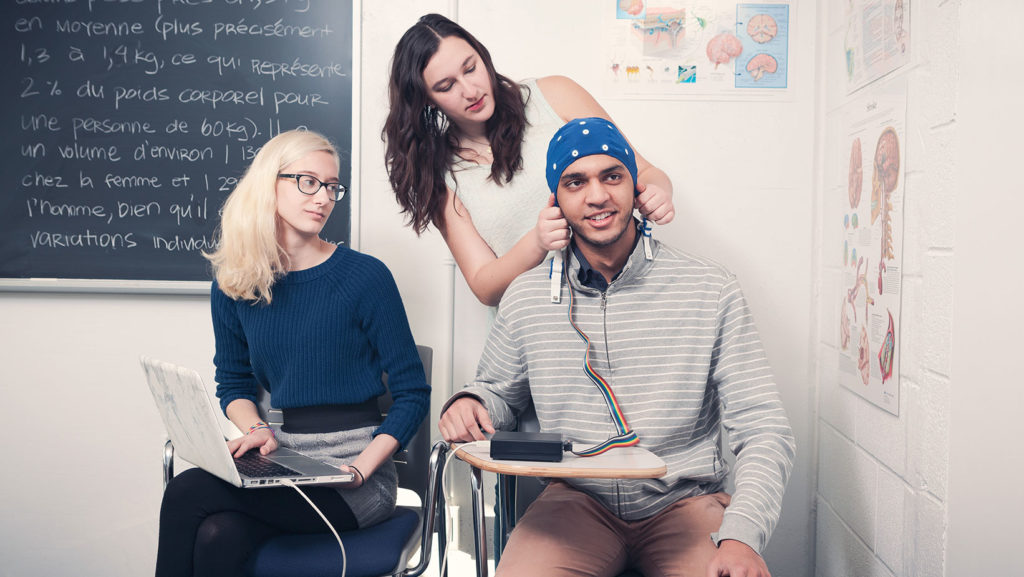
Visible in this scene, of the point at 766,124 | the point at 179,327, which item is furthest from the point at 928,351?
the point at 179,327

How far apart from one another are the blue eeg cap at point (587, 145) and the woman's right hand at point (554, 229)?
0.06 meters

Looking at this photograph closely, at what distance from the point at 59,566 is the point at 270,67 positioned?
177cm

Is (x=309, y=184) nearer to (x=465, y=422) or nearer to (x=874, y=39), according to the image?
(x=465, y=422)

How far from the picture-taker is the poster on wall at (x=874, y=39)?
5.36ft

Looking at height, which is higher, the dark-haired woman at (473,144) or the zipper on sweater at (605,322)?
the dark-haired woman at (473,144)

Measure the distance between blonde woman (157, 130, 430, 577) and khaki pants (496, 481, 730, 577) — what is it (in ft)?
1.29

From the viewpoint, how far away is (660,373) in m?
1.50

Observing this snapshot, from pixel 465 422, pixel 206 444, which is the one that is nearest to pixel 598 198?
pixel 465 422

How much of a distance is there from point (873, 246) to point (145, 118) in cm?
217

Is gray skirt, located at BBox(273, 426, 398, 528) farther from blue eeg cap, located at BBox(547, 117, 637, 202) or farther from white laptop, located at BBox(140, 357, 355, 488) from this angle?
blue eeg cap, located at BBox(547, 117, 637, 202)

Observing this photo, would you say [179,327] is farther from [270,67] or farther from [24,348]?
[270,67]

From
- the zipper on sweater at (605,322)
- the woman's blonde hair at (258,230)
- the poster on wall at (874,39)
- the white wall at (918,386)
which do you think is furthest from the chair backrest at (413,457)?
the poster on wall at (874,39)

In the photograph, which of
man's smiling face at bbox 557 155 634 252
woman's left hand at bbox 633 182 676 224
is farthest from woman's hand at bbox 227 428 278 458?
woman's left hand at bbox 633 182 676 224

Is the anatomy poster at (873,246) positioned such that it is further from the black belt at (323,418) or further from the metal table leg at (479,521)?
the black belt at (323,418)
